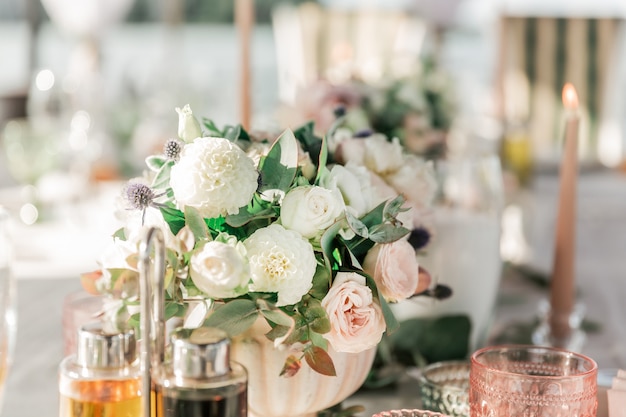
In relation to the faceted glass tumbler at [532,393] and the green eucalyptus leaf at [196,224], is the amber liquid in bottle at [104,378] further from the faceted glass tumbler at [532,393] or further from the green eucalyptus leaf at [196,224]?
the faceted glass tumbler at [532,393]

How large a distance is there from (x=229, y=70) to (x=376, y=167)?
21.8 ft

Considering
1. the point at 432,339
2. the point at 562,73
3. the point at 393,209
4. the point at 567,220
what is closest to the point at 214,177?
the point at 393,209

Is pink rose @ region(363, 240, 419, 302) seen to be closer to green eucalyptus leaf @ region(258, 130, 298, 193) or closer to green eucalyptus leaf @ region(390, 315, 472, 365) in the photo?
green eucalyptus leaf @ region(258, 130, 298, 193)

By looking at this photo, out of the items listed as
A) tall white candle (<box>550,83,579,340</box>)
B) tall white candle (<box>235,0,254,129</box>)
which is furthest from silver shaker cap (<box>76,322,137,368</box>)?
tall white candle (<box>235,0,254,129</box>)

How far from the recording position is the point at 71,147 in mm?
1831

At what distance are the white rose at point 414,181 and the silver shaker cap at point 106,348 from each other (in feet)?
1.00

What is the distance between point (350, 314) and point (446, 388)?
0.15 m

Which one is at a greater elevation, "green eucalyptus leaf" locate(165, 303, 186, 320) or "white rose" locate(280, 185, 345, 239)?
"white rose" locate(280, 185, 345, 239)

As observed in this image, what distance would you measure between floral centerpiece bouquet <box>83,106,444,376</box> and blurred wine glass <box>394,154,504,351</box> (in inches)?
10.5

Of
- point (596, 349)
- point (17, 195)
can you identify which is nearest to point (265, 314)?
point (596, 349)

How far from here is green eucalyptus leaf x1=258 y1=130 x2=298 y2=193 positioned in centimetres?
58

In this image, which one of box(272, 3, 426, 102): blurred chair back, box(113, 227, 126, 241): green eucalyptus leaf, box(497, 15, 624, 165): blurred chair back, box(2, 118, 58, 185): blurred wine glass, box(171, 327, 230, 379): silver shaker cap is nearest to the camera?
box(171, 327, 230, 379): silver shaker cap

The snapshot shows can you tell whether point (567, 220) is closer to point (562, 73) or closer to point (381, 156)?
point (381, 156)

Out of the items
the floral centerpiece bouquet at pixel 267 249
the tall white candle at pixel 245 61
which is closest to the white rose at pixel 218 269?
the floral centerpiece bouquet at pixel 267 249
